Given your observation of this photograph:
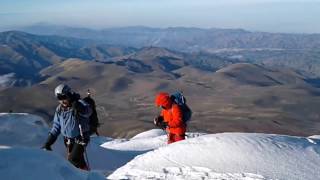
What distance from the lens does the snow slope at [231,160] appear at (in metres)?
11.5

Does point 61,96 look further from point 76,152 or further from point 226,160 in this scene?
point 226,160

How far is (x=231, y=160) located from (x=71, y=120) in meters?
3.65

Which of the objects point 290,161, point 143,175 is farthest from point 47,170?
point 290,161

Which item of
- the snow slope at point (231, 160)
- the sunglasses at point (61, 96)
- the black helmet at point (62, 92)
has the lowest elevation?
the snow slope at point (231, 160)

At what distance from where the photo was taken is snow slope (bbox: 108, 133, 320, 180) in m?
11.5

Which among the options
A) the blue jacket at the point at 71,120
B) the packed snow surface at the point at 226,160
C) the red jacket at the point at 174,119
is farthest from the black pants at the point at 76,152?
the red jacket at the point at 174,119

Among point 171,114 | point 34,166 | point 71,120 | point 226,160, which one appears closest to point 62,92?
point 71,120

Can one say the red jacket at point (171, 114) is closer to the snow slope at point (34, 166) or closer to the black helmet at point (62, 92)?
the black helmet at point (62, 92)

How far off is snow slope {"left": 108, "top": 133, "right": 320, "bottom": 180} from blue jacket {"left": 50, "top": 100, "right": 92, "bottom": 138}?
125 cm

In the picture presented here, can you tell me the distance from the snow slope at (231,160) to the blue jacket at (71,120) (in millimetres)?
1253

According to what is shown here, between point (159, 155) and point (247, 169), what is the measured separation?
7.37ft

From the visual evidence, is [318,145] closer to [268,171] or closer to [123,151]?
[268,171]

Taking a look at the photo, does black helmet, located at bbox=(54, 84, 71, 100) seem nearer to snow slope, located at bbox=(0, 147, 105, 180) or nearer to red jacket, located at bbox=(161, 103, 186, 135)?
snow slope, located at bbox=(0, 147, 105, 180)

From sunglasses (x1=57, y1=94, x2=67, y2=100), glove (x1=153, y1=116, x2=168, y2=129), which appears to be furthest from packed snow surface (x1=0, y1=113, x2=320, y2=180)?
glove (x1=153, y1=116, x2=168, y2=129)
